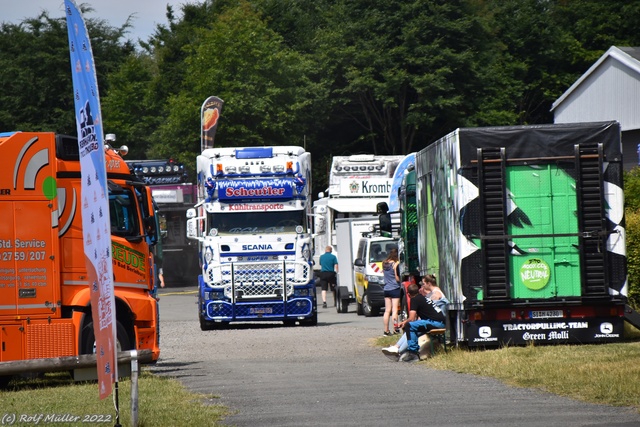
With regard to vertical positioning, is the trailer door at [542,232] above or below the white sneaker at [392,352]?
above

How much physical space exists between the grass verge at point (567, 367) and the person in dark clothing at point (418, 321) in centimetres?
35

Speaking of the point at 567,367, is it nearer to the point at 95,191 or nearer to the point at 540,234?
the point at 540,234

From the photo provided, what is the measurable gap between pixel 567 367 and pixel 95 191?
7.04 m

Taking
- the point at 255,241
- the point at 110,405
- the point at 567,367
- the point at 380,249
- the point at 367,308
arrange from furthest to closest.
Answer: the point at 367,308, the point at 380,249, the point at 255,241, the point at 567,367, the point at 110,405

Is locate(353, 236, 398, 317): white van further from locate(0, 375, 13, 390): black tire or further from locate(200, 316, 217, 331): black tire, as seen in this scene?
locate(0, 375, 13, 390): black tire

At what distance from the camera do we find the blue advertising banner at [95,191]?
10438 mm

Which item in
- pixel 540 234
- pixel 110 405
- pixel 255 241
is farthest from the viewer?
pixel 255 241

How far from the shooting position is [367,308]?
3166 cm

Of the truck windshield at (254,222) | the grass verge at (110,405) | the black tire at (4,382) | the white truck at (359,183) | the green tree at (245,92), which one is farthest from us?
the green tree at (245,92)

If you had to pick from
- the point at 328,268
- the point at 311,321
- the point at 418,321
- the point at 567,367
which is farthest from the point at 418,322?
the point at 328,268

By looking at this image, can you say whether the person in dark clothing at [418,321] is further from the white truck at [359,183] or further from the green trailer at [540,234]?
the white truck at [359,183]

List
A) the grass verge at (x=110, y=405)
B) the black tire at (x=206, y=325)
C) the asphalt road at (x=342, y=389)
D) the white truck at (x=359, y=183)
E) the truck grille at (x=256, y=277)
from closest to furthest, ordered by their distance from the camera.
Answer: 1. the asphalt road at (x=342, y=389)
2. the grass verge at (x=110, y=405)
3. the truck grille at (x=256, y=277)
4. the black tire at (x=206, y=325)
5. the white truck at (x=359, y=183)

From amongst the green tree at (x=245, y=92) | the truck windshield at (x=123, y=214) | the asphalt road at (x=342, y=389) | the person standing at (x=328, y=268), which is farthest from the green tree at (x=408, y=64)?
the truck windshield at (x=123, y=214)

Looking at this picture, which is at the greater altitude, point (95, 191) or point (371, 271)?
point (95, 191)
